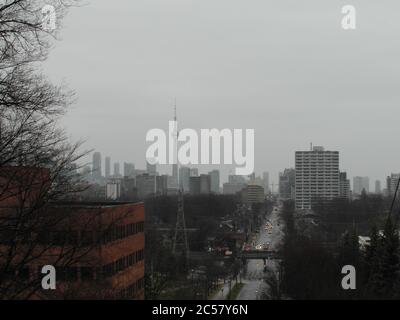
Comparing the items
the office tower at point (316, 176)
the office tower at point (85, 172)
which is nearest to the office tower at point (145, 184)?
the office tower at point (316, 176)

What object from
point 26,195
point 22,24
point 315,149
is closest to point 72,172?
point 26,195

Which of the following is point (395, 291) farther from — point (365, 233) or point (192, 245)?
point (192, 245)

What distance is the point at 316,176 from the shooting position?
19.1 m

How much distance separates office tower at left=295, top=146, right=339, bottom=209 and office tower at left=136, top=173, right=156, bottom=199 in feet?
16.2

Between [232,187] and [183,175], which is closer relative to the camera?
[183,175]

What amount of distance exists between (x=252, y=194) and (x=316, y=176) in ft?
47.0

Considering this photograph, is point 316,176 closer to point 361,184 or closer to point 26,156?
point 361,184

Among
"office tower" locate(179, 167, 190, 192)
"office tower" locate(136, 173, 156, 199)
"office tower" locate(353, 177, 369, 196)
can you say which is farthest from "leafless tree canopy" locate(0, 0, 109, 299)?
"office tower" locate(353, 177, 369, 196)

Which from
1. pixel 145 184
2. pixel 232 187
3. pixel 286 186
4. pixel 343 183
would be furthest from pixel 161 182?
pixel 286 186

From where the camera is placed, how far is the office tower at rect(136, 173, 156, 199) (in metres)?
19.1

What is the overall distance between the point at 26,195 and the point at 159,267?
1324cm

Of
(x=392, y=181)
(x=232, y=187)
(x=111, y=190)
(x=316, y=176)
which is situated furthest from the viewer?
(x=392, y=181)

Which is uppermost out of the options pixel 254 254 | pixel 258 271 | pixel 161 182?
pixel 161 182
